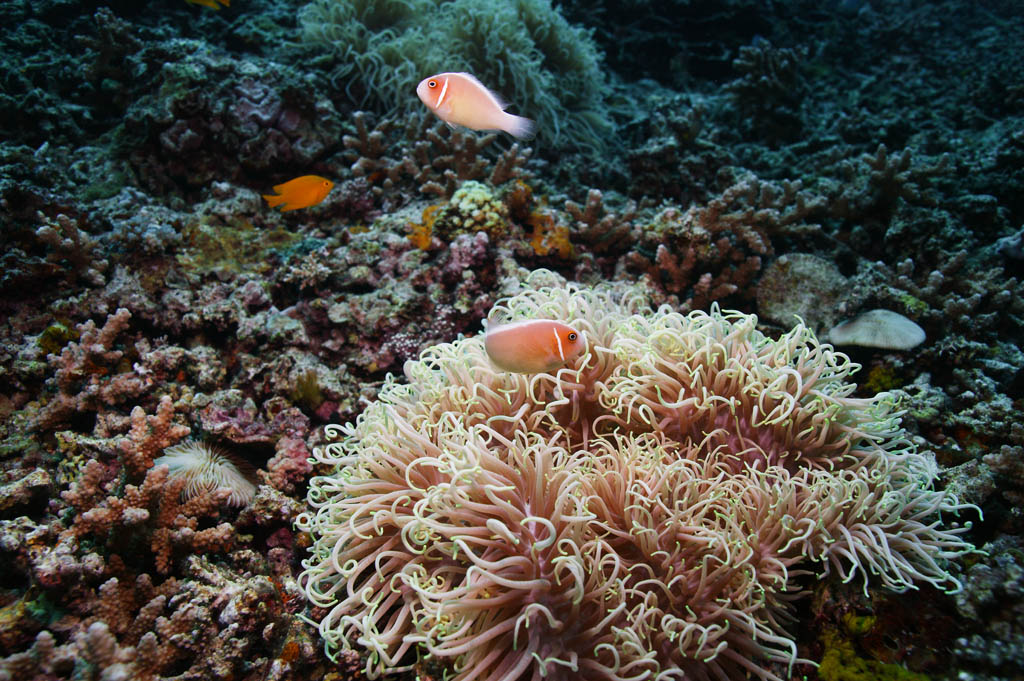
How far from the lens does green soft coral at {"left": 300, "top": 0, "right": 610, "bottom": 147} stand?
497 cm

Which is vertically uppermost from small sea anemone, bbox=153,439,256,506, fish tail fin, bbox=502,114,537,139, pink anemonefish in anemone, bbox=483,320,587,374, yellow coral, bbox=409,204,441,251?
fish tail fin, bbox=502,114,537,139

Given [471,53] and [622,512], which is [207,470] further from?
[471,53]

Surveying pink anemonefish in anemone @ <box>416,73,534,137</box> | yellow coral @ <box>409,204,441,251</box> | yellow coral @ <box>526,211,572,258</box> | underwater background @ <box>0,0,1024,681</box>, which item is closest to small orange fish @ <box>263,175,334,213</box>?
underwater background @ <box>0,0,1024,681</box>

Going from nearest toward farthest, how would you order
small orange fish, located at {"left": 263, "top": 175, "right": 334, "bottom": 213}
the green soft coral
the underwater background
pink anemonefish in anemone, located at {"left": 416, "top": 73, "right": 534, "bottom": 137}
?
the underwater background → pink anemonefish in anemone, located at {"left": 416, "top": 73, "right": 534, "bottom": 137} → small orange fish, located at {"left": 263, "top": 175, "right": 334, "bottom": 213} → the green soft coral

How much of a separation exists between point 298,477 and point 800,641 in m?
2.32

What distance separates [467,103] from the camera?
2.45 metres

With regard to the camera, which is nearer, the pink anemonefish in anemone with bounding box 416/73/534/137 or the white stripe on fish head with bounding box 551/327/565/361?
the white stripe on fish head with bounding box 551/327/565/361

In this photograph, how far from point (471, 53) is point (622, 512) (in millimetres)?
4759

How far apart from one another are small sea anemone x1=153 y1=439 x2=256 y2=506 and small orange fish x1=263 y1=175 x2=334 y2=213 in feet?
6.37

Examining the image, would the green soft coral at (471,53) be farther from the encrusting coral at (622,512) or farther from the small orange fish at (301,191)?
the encrusting coral at (622,512)

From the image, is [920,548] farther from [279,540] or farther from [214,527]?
[214,527]

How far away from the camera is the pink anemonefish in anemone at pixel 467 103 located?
2.43m

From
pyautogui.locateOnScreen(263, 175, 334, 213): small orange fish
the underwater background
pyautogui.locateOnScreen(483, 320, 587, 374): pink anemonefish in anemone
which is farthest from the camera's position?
pyautogui.locateOnScreen(263, 175, 334, 213): small orange fish

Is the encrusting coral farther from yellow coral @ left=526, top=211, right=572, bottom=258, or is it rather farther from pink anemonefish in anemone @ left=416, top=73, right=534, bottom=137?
yellow coral @ left=526, top=211, right=572, bottom=258
